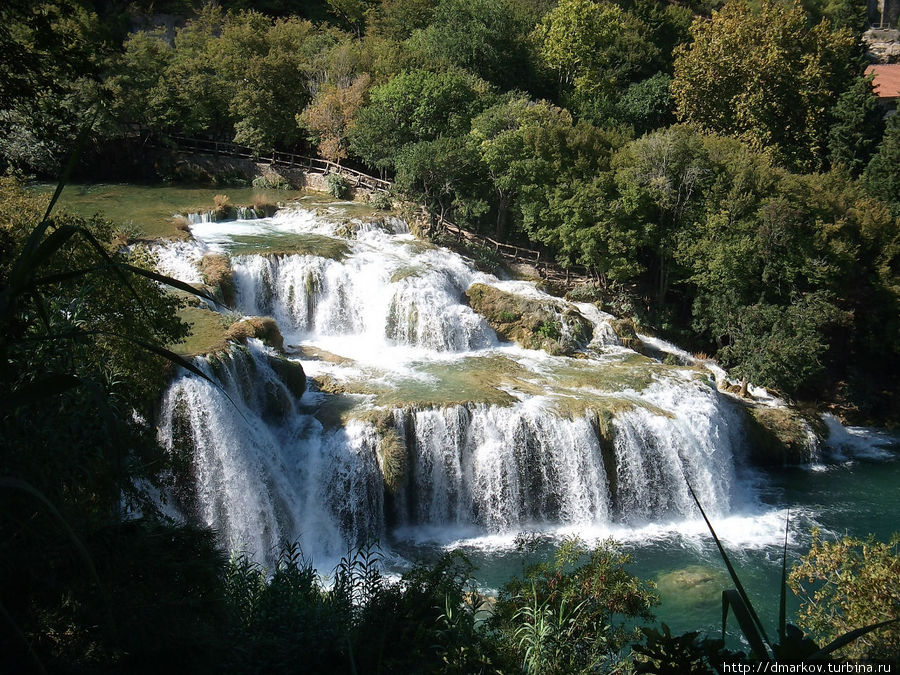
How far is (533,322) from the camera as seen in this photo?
20.8 meters

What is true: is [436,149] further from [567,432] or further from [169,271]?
[567,432]

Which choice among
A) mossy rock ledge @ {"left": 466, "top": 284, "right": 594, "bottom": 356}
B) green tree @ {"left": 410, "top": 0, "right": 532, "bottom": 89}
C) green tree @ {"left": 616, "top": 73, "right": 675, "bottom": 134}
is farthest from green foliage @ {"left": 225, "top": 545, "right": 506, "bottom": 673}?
green tree @ {"left": 616, "top": 73, "right": 675, "bottom": 134}

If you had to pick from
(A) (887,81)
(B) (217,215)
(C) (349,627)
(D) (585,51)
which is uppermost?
(D) (585,51)

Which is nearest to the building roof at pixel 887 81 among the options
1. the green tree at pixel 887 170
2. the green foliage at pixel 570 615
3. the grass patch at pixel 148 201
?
the green tree at pixel 887 170

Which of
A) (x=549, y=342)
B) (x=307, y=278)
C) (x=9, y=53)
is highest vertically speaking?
(x=9, y=53)

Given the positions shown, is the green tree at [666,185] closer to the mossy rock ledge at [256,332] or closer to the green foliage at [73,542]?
the mossy rock ledge at [256,332]

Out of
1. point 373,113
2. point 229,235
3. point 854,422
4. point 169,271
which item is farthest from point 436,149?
point 854,422

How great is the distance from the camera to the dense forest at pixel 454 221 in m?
4.54

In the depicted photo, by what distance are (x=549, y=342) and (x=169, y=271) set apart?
10.9 metres

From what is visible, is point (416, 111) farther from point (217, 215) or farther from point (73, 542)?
point (73, 542)

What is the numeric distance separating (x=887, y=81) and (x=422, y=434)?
35478mm

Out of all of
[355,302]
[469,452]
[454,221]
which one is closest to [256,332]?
[355,302]

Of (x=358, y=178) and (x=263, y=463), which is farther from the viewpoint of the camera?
(x=358, y=178)

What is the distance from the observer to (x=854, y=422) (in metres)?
21.8
